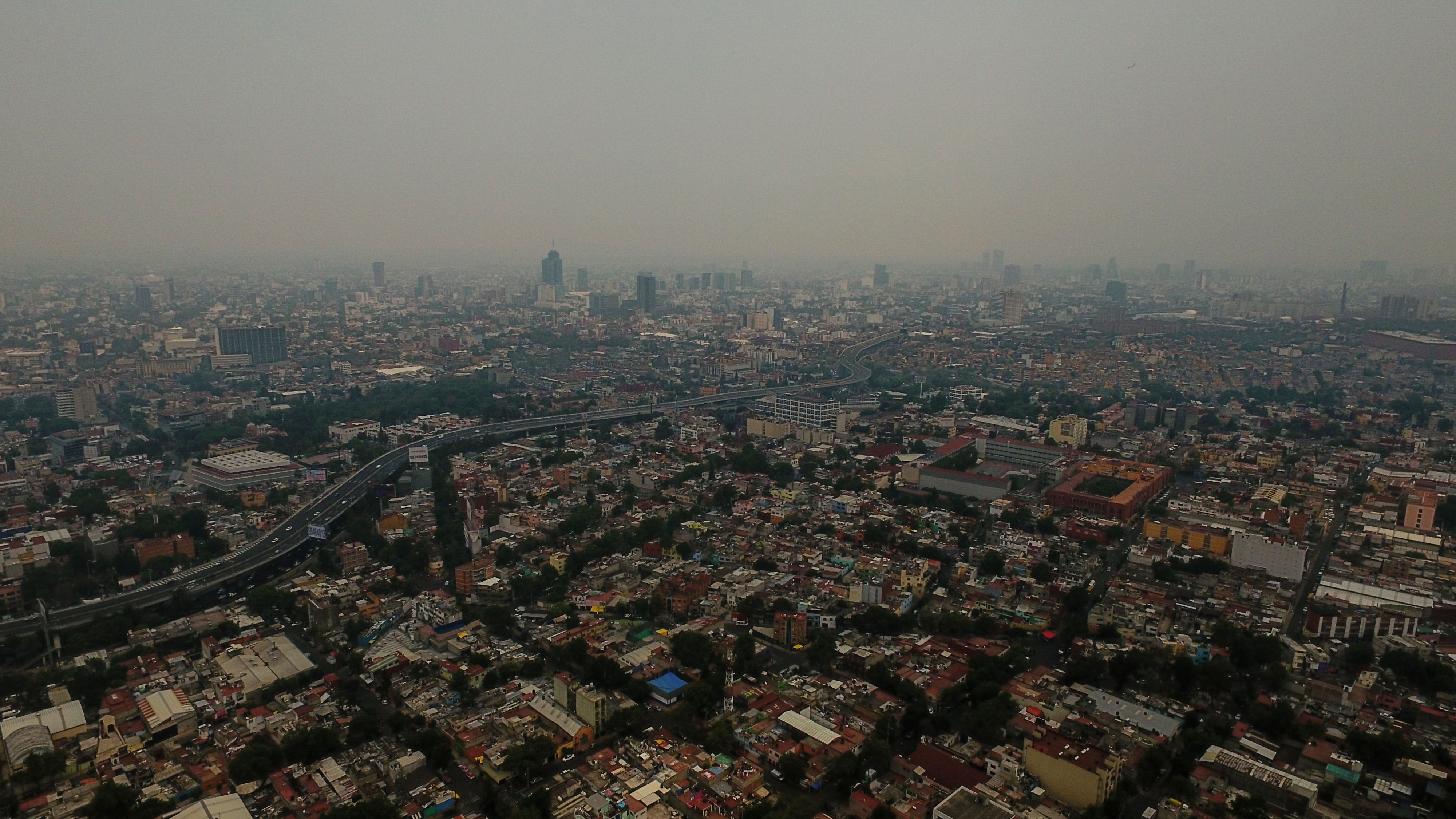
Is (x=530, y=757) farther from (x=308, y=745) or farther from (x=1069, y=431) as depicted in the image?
(x=1069, y=431)

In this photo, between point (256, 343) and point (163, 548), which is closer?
point (163, 548)

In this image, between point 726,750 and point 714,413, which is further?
point 714,413

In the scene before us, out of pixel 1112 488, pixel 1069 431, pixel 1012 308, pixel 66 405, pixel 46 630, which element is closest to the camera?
pixel 46 630

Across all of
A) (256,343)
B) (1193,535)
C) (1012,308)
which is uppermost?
(1012,308)

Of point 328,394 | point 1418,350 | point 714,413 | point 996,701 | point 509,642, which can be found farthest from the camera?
point 1418,350

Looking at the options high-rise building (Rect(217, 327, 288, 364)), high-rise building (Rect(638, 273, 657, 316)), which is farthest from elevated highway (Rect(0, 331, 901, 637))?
high-rise building (Rect(638, 273, 657, 316))

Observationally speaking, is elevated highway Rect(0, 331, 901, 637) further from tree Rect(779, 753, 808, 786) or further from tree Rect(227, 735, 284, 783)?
tree Rect(779, 753, 808, 786)

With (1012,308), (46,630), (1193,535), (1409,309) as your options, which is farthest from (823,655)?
(1409,309)

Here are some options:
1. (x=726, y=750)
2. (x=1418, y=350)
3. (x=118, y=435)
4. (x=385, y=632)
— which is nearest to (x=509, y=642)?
(x=385, y=632)

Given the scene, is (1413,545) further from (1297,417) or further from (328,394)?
(328,394)
